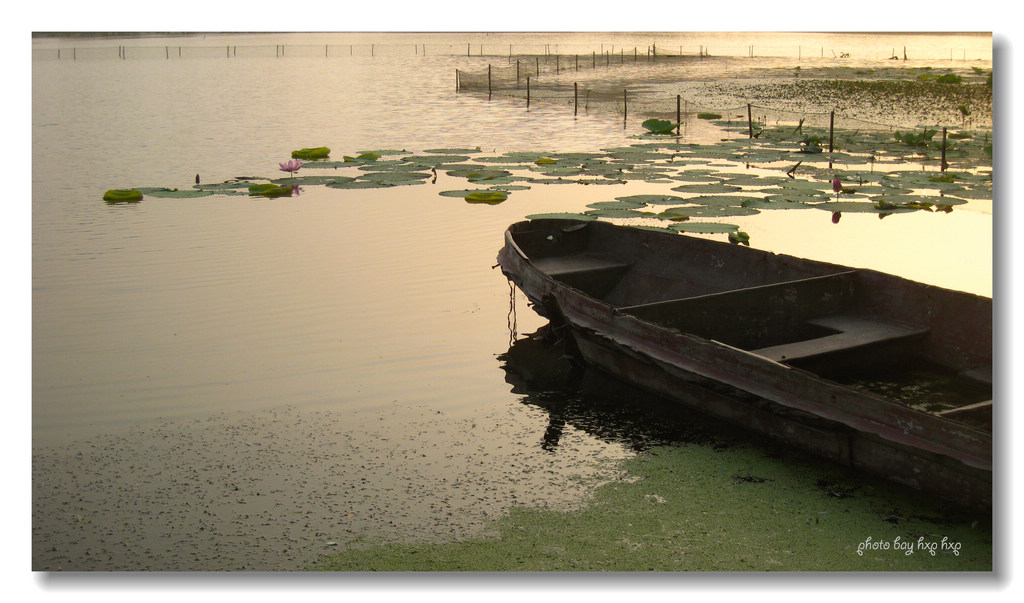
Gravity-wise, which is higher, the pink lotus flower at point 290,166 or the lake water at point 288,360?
the pink lotus flower at point 290,166

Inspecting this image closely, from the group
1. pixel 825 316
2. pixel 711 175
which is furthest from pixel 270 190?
pixel 825 316

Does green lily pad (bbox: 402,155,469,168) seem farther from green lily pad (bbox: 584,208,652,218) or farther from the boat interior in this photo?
the boat interior

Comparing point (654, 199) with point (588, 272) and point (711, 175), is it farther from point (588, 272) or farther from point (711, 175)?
point (588, 272)

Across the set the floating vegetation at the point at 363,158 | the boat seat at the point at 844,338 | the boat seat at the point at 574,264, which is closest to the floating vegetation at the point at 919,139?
the floating vegetation at the point at 363,158

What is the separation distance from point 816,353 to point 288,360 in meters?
3.50

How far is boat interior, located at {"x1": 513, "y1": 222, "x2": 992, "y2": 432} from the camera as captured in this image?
539 cm

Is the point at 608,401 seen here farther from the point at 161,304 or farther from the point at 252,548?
the point at 161,304

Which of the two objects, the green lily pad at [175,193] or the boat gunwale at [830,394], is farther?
the green lily pad at [175,193]

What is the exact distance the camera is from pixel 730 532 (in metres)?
4.18

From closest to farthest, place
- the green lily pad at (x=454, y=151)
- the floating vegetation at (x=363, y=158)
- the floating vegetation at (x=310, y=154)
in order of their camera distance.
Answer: the floating vegetation at (x=363, y=158)
the floating vegetation at (x=310, y=154)
the green lily pad at (x=454, y=151)

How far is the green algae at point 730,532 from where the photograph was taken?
393cm

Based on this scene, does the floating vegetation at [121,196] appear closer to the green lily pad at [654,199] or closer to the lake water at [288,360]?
the lake water at [288,360]

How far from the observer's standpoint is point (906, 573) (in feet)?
12.1

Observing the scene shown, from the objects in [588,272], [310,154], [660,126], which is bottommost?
[588,272]
